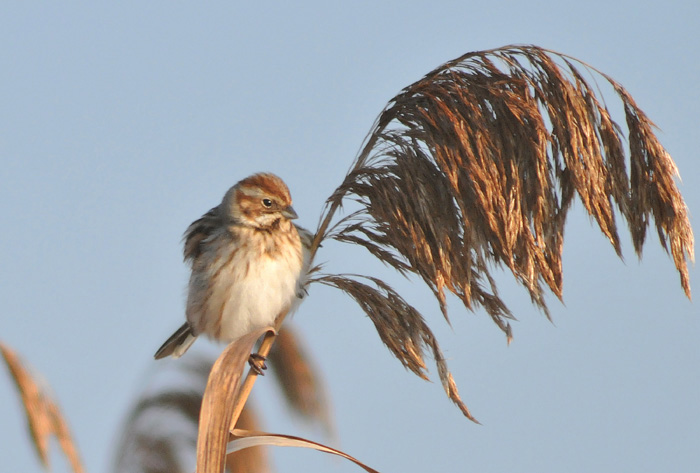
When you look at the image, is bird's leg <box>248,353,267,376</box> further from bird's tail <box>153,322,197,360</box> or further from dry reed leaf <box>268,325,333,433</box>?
bird's tail <box>153,322,197,360</box>

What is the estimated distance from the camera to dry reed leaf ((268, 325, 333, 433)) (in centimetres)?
283

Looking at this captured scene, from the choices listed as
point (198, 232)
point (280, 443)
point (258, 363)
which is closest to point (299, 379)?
point (258, 363)

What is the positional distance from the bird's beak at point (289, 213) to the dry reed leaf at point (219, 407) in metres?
1.85

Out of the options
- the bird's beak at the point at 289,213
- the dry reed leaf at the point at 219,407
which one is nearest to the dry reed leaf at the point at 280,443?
the dry reed leaf at the point at 219,407

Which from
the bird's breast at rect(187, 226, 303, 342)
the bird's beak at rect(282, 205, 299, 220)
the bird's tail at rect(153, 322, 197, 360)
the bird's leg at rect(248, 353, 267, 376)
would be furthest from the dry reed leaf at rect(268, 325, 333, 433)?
the bird's tail at rect(153, 322, 197, 360)

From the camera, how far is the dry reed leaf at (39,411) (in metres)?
1.72

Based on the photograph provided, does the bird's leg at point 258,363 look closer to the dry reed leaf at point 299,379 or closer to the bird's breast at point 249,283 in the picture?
the dry reed leaf at point 299,379

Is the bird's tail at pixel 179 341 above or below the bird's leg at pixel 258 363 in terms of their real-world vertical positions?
below

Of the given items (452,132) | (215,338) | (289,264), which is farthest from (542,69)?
(215,338)

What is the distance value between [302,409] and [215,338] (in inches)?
74.6

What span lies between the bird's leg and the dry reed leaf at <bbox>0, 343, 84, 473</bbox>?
989mm

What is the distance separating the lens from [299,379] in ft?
9.51

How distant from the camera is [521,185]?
251 cm

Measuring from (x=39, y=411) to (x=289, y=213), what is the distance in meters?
2.59
